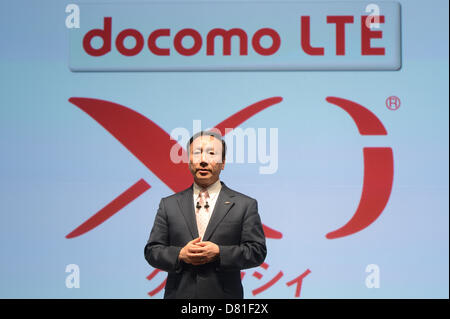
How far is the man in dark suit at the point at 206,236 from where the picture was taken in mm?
2176

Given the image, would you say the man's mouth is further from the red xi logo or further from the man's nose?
the red xi logo

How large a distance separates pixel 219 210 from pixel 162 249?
29 cm

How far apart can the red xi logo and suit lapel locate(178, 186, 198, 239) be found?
1.07 m

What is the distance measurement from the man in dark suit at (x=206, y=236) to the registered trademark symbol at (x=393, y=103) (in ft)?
4.81

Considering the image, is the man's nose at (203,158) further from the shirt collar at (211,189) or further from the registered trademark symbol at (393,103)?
the registered trademark symbol at (393,103)

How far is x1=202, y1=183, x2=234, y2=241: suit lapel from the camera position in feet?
7.34

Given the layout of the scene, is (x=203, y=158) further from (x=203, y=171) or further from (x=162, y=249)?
(x=162, y=249)

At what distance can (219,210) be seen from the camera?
2.27 m

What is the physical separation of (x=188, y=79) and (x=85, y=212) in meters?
1.07

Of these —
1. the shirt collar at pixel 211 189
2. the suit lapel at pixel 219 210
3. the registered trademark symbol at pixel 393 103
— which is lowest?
the suit lapel at pixel 219 210

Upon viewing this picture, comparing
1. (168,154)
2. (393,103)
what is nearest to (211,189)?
(168,154)

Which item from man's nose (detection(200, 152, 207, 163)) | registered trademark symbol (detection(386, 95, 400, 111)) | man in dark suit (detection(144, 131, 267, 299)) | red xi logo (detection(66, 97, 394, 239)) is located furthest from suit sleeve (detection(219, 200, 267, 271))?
registered trademark symbol (detection(386, 95, 400, 111))

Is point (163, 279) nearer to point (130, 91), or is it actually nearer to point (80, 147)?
point (80, 147)

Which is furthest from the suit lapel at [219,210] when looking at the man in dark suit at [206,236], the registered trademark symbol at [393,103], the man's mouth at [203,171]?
the registered trademark symbol at [393,103]
